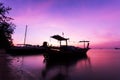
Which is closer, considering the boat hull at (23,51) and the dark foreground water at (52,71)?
the dark foreground water at (52,71)

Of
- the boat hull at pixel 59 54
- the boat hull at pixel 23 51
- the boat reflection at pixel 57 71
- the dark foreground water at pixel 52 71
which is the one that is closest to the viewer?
the dark foreground water at pixel 52 71

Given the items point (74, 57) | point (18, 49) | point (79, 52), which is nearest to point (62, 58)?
point (74, 57)

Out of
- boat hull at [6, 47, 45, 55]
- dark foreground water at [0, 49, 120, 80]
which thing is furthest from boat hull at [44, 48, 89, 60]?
boat hull at [6, 47, 45, 55]

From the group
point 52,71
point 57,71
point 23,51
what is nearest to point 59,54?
point 57,71

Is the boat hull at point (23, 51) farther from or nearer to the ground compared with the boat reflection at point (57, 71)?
farther from the ground

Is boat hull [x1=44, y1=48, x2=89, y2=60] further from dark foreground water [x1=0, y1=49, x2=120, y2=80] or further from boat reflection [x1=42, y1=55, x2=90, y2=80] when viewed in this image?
dark foreground water [x1=0, y1=49, x2=120, y2=80]

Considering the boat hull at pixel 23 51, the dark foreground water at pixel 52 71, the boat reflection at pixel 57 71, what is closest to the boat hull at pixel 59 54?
the boat reflection at pixel 57 71

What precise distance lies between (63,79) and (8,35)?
1774 cm

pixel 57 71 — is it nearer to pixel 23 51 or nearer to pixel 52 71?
pixel 52 71

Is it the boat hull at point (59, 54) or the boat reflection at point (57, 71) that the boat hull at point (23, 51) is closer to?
the boat hull at point (59, 54)

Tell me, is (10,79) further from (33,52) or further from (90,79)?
(33,52)

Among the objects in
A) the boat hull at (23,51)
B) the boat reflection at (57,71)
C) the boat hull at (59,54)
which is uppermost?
the boat hull at (23,51)

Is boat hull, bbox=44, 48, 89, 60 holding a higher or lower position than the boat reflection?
higher

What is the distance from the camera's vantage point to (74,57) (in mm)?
60531
